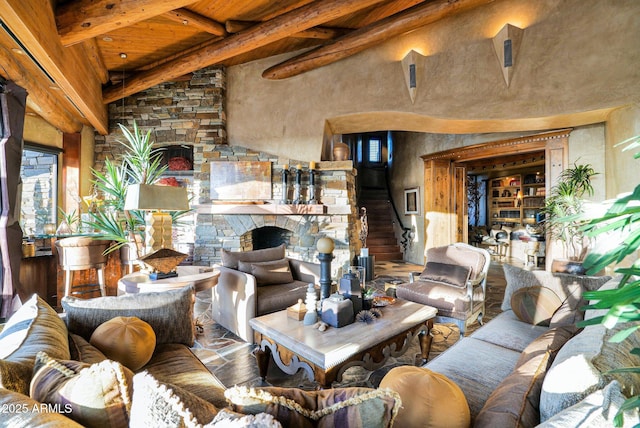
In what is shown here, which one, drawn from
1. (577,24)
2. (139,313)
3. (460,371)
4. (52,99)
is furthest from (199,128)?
(577,24)

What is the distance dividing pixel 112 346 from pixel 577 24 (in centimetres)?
583

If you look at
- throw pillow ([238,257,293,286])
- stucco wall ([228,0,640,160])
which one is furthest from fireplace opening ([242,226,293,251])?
throw pillow ([238,257,293,286])

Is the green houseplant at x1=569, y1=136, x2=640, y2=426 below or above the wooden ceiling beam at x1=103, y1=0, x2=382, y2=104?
below

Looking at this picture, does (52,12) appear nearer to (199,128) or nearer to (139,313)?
(199,128)

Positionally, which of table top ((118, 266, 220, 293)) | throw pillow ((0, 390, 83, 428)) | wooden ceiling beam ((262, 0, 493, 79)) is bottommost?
table top ((118, 266, 220, 293))

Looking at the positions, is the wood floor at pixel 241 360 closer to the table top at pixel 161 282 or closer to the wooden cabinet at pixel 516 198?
the table top at pixel 161 282

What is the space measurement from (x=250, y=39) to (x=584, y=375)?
4.63 metres

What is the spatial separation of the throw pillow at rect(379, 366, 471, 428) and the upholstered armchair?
6.39 ft

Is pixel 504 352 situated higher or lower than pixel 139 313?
lower

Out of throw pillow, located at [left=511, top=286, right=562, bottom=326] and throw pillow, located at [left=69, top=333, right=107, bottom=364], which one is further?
throw pillow, located at [left=511, top=286, right=562, bottom=326]

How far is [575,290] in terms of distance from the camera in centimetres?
200

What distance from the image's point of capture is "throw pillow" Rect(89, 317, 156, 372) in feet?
4.51

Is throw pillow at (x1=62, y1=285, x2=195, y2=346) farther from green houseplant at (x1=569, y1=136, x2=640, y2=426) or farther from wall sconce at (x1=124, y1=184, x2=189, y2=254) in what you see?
green houseplant at (x1=569, y1=136, x2=640, y2=426)

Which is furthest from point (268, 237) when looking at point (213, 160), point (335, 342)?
point (335, 342)
